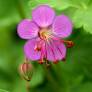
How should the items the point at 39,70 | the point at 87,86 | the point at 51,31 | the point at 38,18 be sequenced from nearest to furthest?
1. the point at 38,18
2. the point at 51,31
3. the point at 87,86
4. the point at 39,70

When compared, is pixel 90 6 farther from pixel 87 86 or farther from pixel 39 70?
pixel 39 70

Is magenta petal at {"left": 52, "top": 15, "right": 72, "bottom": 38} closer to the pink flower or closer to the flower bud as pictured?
the pink flower

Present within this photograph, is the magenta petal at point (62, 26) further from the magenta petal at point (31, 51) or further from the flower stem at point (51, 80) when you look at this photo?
the flower stem at point (51, 80)

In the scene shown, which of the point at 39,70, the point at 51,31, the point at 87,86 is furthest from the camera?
the point at 39,70

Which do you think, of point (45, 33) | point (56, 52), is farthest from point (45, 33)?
point (56, 52)

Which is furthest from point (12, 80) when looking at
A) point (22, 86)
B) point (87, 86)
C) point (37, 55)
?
point (37, 55)

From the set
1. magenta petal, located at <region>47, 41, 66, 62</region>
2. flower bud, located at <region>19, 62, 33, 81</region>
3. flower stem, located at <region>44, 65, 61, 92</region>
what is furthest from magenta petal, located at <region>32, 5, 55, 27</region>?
flower stem, located at <region>44, 65, 61, 92</region>

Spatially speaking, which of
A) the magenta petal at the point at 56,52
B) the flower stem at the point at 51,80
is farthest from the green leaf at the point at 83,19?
the flower stem at the point at 51,80

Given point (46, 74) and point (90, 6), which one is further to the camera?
point (46, 74)

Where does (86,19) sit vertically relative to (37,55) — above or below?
above
